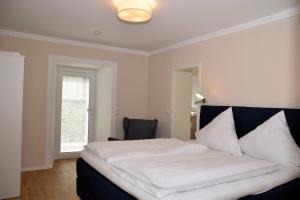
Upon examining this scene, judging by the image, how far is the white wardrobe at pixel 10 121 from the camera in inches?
111

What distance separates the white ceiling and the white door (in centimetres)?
107

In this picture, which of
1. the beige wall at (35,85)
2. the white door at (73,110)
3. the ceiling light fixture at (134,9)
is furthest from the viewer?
the white door at (73,110)

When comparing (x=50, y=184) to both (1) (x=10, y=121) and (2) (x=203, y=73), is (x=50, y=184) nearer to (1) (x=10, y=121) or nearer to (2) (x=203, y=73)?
(1) (x=10, y=121)

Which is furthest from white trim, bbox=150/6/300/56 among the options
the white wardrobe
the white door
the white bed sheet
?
the white wardrobe

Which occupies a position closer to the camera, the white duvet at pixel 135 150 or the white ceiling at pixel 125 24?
the white duvet at pixel 135 150

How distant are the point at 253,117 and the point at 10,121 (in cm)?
297

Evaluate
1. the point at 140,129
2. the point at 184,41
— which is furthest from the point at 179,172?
the point at 184,41

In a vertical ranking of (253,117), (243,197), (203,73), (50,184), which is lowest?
(50,184)

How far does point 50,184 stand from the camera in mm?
3402

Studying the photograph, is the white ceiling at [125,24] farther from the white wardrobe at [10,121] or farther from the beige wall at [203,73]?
the white wardrobe at [10,121]

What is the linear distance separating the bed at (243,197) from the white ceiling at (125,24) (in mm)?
1147

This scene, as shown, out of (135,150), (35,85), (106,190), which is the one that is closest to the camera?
(106,190)

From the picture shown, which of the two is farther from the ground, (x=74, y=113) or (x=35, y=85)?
(x=35, y=85)

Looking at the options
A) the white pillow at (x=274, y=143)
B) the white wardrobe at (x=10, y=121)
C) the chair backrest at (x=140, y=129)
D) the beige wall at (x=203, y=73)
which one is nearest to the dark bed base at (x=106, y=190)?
the white pillow at (x=274, y=143)
